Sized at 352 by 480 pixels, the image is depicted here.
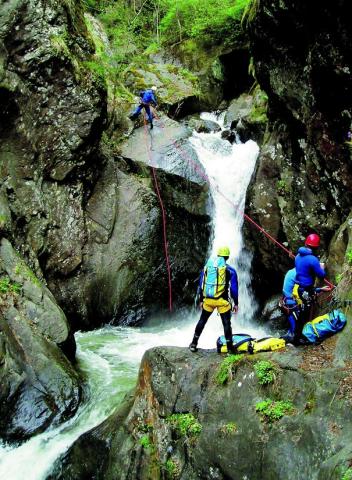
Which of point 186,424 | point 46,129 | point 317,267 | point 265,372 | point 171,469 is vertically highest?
point 46,129

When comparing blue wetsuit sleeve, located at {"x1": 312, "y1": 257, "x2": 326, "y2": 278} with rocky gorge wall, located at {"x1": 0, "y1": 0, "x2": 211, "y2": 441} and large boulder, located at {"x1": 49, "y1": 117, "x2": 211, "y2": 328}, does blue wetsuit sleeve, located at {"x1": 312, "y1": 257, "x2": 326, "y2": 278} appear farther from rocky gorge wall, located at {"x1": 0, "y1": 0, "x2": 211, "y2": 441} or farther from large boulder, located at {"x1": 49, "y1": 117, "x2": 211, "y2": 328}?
large boulder, located at {"x1": 49, "y1": 117, "x2": 211, "y2": 328}

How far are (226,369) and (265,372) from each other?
2.15 feet

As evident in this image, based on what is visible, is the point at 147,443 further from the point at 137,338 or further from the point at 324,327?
the point at 137,338

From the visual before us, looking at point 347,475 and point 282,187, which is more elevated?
point 282,187

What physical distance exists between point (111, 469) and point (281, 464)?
9.31ft

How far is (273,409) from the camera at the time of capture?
5422 millimetres

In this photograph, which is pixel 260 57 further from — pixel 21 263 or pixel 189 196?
pixel 21 263

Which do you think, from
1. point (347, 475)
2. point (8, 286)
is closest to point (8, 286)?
point (8, 286)

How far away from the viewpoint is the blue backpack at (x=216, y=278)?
6.70 meters

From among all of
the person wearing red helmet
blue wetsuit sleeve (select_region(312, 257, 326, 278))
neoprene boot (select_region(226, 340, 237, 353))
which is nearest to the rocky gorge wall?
neoprene boot (select_region(226, 340, 237, 353))

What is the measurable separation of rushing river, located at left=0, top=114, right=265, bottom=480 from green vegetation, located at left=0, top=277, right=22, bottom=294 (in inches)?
90.9

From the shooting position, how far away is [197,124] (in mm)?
18516

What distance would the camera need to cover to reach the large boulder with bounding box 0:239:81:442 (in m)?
7.74

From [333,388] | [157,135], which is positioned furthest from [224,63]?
[333,388]
